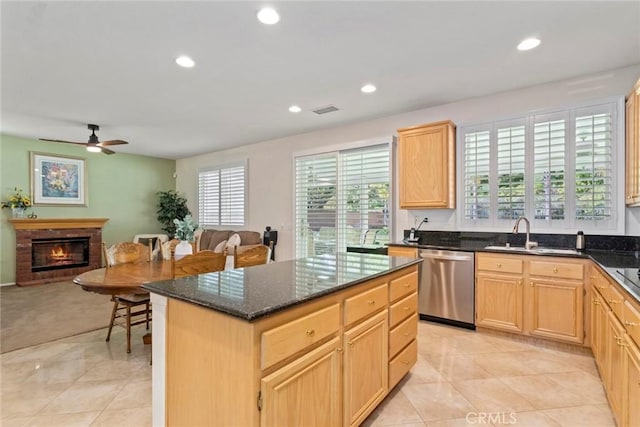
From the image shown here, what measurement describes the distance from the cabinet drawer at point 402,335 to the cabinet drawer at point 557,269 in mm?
1428

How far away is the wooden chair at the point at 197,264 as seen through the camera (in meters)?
2.31

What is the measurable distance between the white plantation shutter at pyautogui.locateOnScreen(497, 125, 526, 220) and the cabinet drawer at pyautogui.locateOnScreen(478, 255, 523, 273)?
697mm

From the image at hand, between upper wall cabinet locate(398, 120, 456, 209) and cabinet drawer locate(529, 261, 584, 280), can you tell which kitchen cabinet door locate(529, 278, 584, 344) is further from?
upper wall cabinet locate(398, 120, 456, 209)

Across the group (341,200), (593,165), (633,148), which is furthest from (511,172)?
(341,200)

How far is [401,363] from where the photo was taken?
225 cm

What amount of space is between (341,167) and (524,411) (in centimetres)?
370

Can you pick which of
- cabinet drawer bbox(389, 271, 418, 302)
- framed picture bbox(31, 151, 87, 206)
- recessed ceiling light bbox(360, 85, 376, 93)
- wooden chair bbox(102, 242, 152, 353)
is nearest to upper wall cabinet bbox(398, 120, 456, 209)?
recessed ceiling light bbox(360, 85, 376, 93)

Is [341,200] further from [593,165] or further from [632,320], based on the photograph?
[632,320]

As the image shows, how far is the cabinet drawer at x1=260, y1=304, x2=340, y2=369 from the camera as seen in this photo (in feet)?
4.01

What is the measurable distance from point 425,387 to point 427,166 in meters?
2.49

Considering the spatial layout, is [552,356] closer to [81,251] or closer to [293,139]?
[293,139]

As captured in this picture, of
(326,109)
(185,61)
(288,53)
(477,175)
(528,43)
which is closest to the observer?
(528,43)

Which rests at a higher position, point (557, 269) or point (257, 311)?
point (257, 311)

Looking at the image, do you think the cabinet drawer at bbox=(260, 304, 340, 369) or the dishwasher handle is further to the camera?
the dishwasher handle
